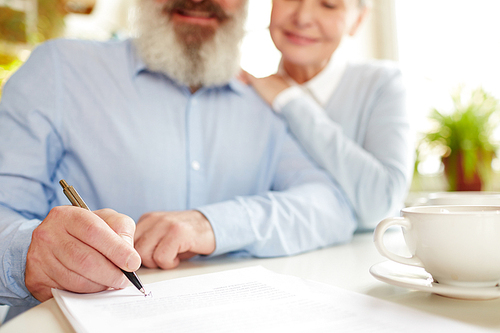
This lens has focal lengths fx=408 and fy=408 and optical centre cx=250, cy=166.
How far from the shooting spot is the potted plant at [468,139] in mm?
1919

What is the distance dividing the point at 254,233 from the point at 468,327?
44 centimetres

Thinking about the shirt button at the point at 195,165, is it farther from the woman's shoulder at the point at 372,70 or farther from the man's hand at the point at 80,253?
the woman's shoulder at the point at 372,70

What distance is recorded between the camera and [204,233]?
0.73 metres

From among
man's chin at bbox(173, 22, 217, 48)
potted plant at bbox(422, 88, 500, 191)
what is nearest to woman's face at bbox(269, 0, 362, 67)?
man's chin at bbox(173, 22, 217, 48)

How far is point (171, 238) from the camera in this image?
683 millimetres

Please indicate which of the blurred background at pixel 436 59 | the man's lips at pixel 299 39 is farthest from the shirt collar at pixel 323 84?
the blurred background at pixel 436 59

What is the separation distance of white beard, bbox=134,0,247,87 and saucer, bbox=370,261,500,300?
2.59 feet

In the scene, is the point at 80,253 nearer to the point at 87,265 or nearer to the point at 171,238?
the point at 87,265

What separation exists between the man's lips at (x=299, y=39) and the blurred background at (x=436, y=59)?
0.25 metres

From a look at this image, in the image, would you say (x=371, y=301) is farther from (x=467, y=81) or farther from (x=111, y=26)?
(x=111, y=26)

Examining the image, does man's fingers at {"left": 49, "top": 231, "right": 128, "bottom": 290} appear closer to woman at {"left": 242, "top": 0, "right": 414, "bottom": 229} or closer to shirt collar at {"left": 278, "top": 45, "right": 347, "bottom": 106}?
woman at {"left": 242, "top": 0, "right": 414, "bottom": 229}

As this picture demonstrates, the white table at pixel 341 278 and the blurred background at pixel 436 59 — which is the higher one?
the blurred background at pixel 436 59

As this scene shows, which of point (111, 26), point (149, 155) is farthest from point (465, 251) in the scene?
point (111, 26)

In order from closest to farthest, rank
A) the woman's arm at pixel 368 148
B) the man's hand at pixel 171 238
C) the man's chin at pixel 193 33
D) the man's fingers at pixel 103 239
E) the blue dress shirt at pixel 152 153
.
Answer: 1. the man's fingers at pixel 103 239
2. the man's hand at pixel 171 238
3. the blue dress shirt at pixel 152 153
4. the woman's arm at pixel 368 148
5. the man's chin at pixel 193 33
